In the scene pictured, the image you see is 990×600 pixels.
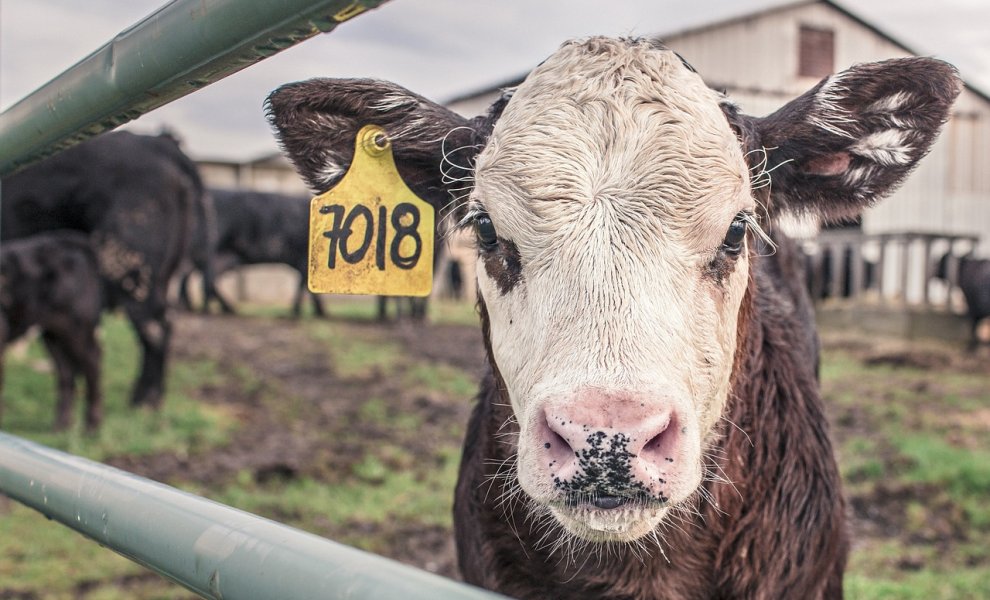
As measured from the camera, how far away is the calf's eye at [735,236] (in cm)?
178

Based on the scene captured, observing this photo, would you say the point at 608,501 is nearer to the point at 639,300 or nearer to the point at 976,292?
the point at 639,300

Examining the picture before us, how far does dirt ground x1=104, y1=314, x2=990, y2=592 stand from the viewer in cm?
438

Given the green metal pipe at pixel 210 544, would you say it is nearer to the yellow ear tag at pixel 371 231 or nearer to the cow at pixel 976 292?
the yellow ear tag at pixel 371 231

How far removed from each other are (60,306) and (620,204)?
5376mm

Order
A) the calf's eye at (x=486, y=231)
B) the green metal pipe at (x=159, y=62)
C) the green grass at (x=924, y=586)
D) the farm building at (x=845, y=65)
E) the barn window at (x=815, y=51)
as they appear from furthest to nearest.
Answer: the barn window at (x=815, y=51) < the farm building at (x=845, y=65) < the green grass at (x=924, y=586) < the calf's eye at (x=486, y=231) < the green metal pipe at (x=159, y=62)

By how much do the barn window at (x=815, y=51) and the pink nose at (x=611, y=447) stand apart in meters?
19.2

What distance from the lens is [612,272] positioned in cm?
156

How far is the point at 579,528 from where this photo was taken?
151 centimetres

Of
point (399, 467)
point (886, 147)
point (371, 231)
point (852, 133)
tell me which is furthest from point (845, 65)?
point (371, 231)

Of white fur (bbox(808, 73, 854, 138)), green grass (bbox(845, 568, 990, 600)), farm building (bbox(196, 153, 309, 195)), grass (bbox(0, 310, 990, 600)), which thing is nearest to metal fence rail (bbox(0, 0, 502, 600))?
white fur (bbox(808, 73, 854, 138))

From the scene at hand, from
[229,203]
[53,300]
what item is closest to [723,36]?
[229,203]

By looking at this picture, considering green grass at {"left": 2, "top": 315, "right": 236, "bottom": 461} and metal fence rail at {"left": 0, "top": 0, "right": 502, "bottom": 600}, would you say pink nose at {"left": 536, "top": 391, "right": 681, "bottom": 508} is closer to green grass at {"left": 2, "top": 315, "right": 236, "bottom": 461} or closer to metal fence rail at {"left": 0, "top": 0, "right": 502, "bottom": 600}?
metal fence rail at {"left": 0, "top": 0, "right": 502, "bottom": 600}

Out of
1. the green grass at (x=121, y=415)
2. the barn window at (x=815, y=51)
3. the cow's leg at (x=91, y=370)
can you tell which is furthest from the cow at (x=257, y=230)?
the barn window at (x=815, y=51)

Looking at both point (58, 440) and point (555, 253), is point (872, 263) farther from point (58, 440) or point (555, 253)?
point (555, 253)
